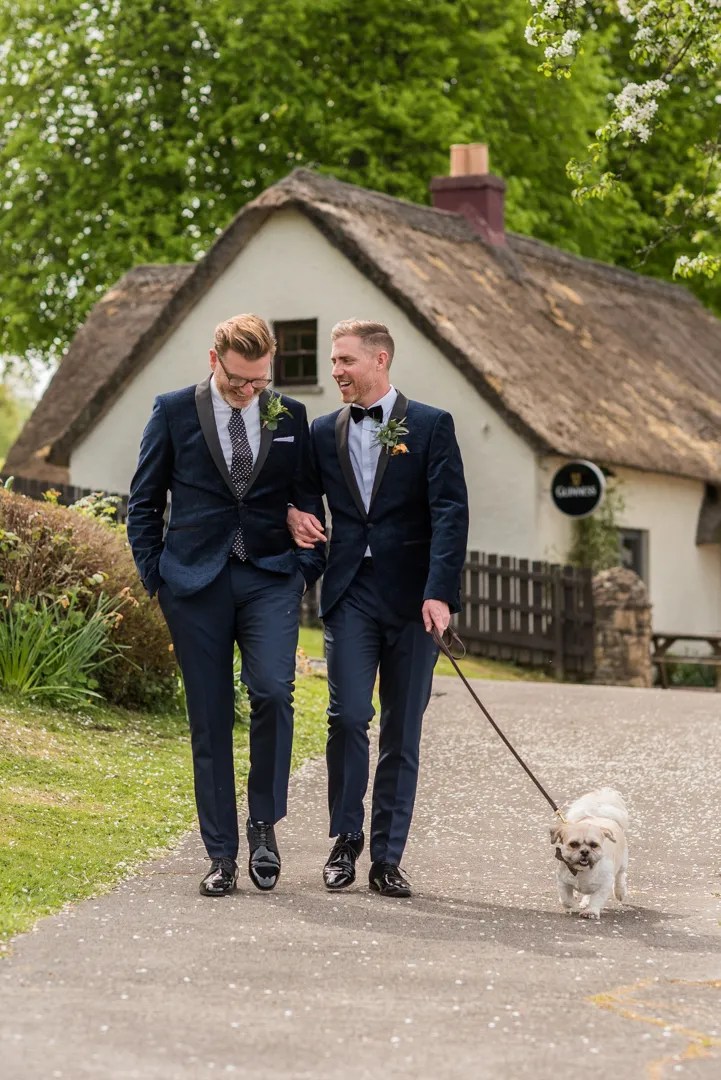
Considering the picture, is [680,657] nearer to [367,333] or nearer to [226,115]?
[226,115]

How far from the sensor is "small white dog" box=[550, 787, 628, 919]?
23.6 ft

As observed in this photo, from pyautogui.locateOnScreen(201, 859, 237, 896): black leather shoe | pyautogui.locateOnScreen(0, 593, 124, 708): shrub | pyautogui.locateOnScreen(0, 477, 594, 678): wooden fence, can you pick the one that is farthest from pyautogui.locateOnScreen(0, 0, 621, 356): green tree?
pyautogui.locateOnScreen(201, 859, 237, 896): black leather shoe

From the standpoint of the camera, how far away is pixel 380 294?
2552cm

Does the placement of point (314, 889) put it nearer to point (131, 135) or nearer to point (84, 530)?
point (84, 530)

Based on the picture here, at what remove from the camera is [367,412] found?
297 inches

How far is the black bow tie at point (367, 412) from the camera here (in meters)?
7.54

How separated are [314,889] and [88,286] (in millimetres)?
29562

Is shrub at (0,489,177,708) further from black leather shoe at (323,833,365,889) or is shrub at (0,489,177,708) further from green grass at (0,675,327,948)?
black leather shoe at (323,833,365,889)

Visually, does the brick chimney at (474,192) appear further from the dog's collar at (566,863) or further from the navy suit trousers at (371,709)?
the dog's collar at (566,863)

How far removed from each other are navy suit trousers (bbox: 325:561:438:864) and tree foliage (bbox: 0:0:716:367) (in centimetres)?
2601

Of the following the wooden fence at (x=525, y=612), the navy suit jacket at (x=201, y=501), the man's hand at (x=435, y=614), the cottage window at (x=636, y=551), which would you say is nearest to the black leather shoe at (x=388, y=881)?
the man's hand at (x=435, y=614)

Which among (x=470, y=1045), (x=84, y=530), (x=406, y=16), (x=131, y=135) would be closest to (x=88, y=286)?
(x=131, y=135)

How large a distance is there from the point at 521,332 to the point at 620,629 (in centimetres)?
530

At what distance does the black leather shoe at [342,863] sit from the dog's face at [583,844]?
0.81 metres
